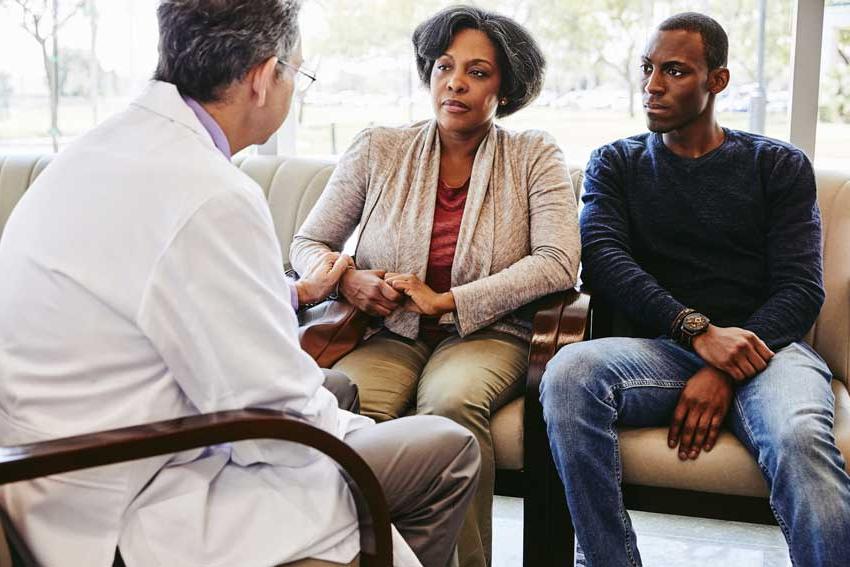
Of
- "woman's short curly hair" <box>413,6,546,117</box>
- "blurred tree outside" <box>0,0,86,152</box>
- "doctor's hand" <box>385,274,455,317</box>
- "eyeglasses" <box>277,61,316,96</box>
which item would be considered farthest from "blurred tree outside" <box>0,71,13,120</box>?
"eyeglasses" <box>277,61,316,96</box>

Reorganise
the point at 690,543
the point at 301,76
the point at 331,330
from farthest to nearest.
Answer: the point at 690,543 < the point at 331,330 < the point at 301,76

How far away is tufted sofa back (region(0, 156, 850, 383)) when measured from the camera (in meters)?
2.50

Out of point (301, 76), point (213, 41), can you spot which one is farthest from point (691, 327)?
point (213, 41)

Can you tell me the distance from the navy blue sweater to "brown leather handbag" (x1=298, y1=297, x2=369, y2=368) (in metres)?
0.59

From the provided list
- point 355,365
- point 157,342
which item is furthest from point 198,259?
point 355,365

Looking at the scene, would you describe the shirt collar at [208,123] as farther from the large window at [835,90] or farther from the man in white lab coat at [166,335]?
the large window at [835,90]

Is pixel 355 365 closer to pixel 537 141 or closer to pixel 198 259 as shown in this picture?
pixel 537 141

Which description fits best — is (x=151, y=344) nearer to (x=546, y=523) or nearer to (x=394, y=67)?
(x=546, y=523)

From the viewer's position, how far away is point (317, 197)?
9.64 ft

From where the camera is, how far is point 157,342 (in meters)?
1.38

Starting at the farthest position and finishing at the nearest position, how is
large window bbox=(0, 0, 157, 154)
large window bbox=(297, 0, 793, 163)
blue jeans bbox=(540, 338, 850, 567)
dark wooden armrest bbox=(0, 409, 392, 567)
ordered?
1. large window bbox=(0, 0, 157, 154)
2. large window bbox=(297, 0, 793, 163)
3. blue jeans bbox=(540, 338, 850, 567)
4. dark wooden armrest bbox=(0, 409, 392, 567)

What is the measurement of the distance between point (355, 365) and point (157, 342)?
3.55ft

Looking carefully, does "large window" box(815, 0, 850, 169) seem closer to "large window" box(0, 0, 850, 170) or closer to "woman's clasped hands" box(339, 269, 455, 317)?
"large window" box(0, 0, 850, 170)

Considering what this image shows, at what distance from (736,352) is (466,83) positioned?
0.93 meters
